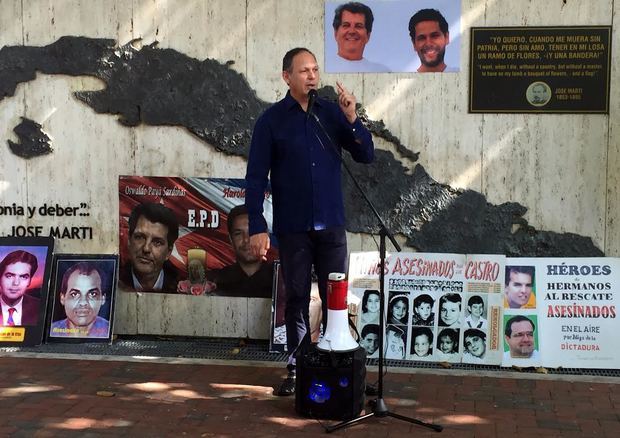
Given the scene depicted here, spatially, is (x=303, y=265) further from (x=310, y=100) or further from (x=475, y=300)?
(x=475, y=300)

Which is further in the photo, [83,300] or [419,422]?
[83,300]

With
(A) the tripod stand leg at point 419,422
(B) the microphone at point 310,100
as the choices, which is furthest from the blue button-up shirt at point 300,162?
(A) the tripod stand leg at point 419,422

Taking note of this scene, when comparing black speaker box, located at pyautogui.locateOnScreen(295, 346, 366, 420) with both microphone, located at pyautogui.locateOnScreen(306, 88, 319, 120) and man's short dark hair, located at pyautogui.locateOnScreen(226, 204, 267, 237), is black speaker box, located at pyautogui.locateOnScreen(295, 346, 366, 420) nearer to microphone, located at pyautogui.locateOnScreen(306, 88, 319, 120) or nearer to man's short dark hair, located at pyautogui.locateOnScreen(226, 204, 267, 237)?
microphone, located at pyautogui.locateOnScreen(306, 88, 319, 120)

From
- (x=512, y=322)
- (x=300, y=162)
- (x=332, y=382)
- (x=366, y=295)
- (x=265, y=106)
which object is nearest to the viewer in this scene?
(x=332, y=382)

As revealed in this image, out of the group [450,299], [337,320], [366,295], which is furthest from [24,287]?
[450,299]

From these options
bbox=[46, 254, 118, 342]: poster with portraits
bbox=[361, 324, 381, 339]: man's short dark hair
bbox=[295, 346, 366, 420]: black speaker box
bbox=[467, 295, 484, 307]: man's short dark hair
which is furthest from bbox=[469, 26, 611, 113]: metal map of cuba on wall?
bbox=[46, 254, 118, 342]: poster with portraits

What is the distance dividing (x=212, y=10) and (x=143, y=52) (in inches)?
26.5

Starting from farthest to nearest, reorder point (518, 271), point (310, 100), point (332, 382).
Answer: point (518, 271)
point (310, 100)
point (332, 382)

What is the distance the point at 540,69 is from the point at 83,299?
4090 millimetres

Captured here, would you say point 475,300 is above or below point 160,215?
below

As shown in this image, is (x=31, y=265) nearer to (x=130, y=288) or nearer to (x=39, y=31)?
(x=130, y=288)

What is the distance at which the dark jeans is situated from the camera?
4.79 metres

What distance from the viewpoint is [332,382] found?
437 cm

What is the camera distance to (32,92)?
6270 millimetres
